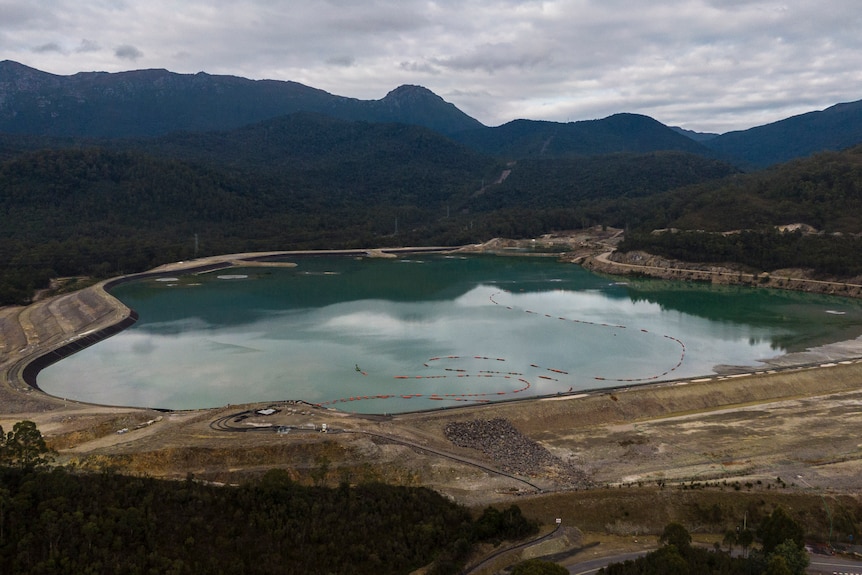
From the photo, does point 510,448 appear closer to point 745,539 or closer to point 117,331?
point 745,539

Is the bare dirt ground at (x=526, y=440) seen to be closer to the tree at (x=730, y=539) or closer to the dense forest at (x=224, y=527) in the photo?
the dense forest at (x=224, y=527)

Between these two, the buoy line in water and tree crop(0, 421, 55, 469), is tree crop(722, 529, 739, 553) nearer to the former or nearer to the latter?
the buoy line in water

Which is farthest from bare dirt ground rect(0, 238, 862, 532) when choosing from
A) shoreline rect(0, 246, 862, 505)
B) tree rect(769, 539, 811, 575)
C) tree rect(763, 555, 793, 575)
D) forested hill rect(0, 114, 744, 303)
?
forested hill rect(0, 114, 744, 303)

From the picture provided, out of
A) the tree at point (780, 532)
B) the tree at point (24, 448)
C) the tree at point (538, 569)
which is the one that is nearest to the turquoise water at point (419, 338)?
the tree at point (24, 448)

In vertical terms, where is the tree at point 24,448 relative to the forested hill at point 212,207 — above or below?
below

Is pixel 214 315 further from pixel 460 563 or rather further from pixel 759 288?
pixel 759 288

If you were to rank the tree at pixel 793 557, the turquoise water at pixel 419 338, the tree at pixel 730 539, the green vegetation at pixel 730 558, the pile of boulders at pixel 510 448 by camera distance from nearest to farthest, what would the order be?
the green vegetation at pixel 730 558 < the tree at pixel 793 557 < the tree at pixel 730 539 < the pile of boulders at pixel 510 448 < the turquoise water at pixel 419 338
